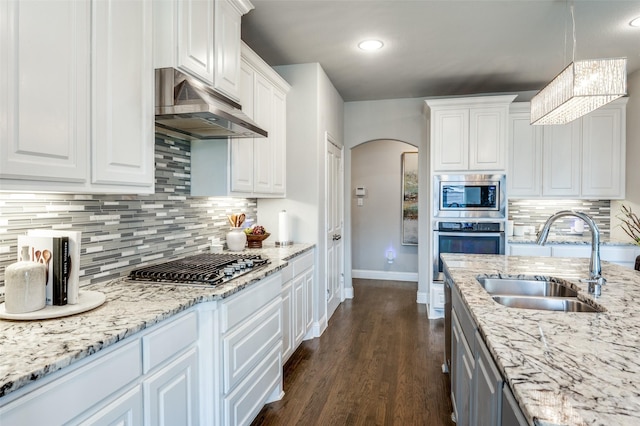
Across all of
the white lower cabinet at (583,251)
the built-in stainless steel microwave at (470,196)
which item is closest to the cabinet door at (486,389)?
the built-in stainless steel microwave at (470,196)

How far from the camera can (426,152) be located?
4.77 meters

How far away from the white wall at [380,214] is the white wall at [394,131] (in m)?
1.18

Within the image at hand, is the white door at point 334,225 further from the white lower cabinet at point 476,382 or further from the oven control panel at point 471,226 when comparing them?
the white lower cabinet at point 476,382

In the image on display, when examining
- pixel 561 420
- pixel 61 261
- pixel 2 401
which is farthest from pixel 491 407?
pixel 61 261

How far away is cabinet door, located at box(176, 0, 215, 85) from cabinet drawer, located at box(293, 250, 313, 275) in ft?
5.02

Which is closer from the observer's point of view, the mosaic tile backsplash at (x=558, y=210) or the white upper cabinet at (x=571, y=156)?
the white upper cabinet at (x=571, y=156)

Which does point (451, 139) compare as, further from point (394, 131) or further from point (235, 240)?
point (235, 240)

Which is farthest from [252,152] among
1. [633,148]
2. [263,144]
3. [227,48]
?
[633,148]

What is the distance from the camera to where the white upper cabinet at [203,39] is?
1.80 metres

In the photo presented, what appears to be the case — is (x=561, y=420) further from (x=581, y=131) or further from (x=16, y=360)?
(x=581, y=131)

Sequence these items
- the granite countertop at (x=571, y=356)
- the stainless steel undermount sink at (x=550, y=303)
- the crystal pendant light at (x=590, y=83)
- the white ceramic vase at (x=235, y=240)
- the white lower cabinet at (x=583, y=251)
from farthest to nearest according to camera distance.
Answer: the white lower cabinet at (x=583, y=251) → the white ceramic vase at (x=235, y=240) → the crystal pendant light at (x=590, y=83) → the stainless steel undermount sink at (x=550, y=303) → the granite countertop at (x=571, y=356)

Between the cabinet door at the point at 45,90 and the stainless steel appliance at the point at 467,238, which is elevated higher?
the cabinet door at the point at 45,90

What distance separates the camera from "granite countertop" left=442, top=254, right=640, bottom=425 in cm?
75

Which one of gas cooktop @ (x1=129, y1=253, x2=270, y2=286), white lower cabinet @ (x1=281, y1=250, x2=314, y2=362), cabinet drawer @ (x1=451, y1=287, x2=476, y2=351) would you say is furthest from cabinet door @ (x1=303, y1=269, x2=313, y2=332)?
cabinet drawer @ (x1=451, y1=287, x2=476, y2=351)
